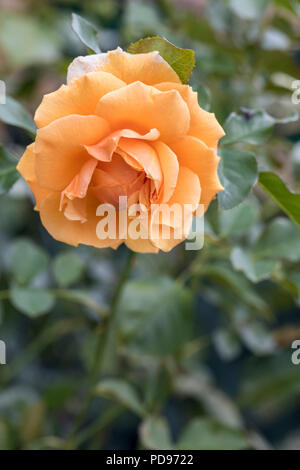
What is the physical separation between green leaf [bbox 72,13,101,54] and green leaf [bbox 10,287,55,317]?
29 centimetres

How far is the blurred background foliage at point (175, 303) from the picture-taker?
66 cm

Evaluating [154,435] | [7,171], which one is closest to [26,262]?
[7,171]

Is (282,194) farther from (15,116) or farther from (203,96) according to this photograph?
(15,116)

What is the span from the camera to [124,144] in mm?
385

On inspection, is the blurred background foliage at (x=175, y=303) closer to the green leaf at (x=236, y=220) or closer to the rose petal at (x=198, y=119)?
the green leaf at (x=236, y=220)

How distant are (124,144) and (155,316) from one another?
373mm

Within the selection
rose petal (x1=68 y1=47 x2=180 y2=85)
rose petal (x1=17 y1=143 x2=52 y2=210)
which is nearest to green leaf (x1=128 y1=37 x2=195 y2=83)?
rose petal (x1=68 y1=47 x2=180 y2=85)

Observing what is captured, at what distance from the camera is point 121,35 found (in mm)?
998

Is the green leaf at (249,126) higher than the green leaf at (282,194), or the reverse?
the green leaf at (249,126)

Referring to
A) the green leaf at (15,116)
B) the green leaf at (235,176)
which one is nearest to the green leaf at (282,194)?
the green leaf at (235,176)

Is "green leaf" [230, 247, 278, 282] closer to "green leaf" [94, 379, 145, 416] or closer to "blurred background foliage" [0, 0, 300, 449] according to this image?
"blurred background foliage" [0, 0, 300, 449]

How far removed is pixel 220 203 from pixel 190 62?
12cm

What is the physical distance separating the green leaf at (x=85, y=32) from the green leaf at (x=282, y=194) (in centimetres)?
20
